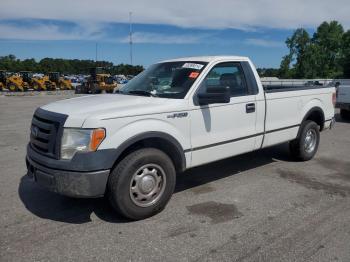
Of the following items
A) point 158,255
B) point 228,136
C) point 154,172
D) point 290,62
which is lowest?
point 158,255

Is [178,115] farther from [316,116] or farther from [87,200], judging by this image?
[316,116]

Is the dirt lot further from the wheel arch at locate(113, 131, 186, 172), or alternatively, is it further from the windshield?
the windshield

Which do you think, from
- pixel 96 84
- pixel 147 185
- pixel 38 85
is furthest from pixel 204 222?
pixel 38 85

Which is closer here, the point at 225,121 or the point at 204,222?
the point at 204,222

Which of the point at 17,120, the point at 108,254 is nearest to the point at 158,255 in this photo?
the point at 108,254

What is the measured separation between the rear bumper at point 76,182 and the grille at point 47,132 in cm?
22

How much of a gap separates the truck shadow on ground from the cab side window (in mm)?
1437

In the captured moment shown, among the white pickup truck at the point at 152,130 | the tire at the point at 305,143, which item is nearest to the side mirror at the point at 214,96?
the white pickup truck at the point at 152,130

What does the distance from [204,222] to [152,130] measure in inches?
46.8

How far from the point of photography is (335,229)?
4113mm

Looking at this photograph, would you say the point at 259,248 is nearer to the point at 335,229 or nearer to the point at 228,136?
the point at 335,229

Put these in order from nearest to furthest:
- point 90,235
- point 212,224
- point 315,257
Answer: point 315,257 → point 90,235 → point 212,224

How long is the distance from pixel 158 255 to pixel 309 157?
14.8 feet

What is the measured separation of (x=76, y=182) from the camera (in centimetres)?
388
